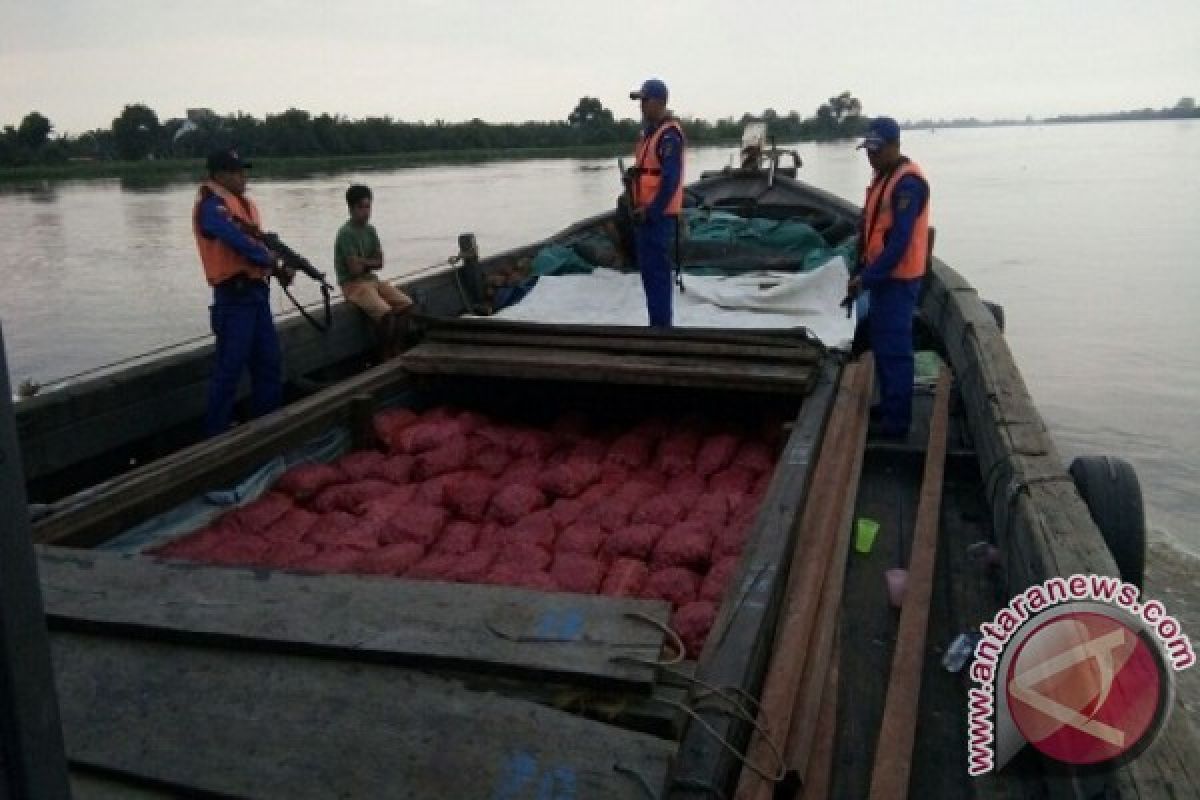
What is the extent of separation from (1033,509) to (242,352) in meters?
3.84

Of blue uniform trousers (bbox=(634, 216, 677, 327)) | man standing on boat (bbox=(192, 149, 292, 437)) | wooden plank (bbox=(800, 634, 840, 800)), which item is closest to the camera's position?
wooden plank (bbox=(800, 634, 840, 800))

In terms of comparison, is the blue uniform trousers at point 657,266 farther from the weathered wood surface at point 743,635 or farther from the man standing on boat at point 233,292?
the weathered wood surface at point 743,635

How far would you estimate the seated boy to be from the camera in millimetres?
6371

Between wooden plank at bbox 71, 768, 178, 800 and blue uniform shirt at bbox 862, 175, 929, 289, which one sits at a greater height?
blue uniform shirt at bbox 862, 175, 929, 289

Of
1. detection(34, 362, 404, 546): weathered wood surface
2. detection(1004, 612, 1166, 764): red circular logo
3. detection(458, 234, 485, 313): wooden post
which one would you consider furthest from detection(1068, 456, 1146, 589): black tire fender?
detection(458, 234, 485, 313): wooden post

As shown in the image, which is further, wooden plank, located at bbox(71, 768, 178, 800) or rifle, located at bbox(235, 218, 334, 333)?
rifle, located at bbox(235, 218, 334, 333)

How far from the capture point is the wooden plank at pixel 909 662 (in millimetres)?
2408

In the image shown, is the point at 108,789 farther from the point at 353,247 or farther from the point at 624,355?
the point at 353,247

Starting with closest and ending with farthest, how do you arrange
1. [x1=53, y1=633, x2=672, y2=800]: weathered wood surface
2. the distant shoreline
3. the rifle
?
[x1=53, y1=633, x2=672, y2=800]: weathered wood surface
the rifle
the distant shoreline

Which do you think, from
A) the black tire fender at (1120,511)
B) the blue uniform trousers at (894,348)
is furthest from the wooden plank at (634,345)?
the black tire fender at (1120,511)

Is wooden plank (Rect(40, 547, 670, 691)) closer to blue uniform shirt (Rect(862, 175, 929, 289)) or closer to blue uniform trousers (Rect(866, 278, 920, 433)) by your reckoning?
blue uniform trousers (Rect(866, 278, 920, 433))

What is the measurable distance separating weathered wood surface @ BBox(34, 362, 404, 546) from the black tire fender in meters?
3.34

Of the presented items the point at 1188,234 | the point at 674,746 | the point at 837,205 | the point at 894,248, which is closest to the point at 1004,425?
the point at 894,248

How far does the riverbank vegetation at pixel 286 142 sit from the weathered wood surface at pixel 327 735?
49.0 metres
